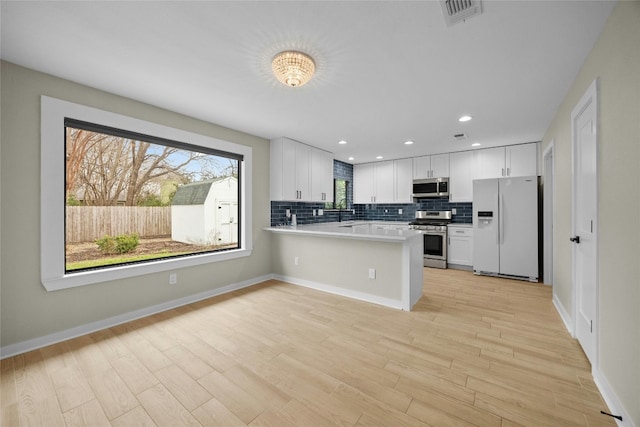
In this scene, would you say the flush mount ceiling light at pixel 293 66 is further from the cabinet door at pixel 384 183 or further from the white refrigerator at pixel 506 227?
the cabinet door at pixel 384 183

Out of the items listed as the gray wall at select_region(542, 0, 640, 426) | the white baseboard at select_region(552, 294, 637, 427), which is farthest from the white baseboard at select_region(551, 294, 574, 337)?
the gray wall at select_region(542, 0, 640, 426)

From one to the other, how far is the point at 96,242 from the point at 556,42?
14.3 ft

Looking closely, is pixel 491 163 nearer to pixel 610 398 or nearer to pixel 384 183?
pixel 384 183

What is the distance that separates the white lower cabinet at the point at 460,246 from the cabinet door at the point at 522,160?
131 centimetres

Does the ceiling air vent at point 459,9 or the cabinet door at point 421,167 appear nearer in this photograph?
the ceiling air vent at point 459,9

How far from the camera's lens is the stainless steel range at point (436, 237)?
17.3 ft

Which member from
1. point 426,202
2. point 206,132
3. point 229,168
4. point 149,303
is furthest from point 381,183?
point 149,303

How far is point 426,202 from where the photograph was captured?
238 inches

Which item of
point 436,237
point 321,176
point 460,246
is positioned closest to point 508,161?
point 460,246

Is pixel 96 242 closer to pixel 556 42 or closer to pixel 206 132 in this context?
pixel 206 132

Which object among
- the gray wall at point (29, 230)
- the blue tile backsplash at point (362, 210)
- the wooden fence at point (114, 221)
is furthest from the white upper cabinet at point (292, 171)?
the gray wall at point (29, 230)

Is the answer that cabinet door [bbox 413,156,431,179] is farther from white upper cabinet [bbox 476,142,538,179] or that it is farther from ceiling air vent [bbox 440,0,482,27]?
ceiling air vent [bbox 440,0,482,27]

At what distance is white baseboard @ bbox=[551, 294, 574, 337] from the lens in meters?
2.50

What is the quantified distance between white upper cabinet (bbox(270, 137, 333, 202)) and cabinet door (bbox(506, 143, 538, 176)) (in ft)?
11.6
